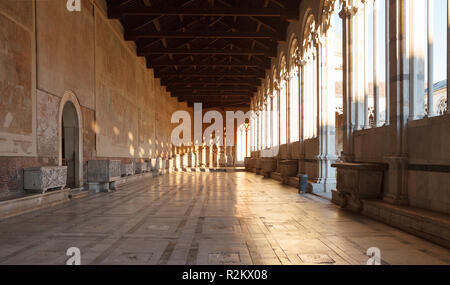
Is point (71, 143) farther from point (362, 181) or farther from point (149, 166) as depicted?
point (149, 166)

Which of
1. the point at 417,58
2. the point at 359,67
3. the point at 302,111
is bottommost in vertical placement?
the point at 302,111

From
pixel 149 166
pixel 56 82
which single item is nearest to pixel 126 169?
pixel 149 166

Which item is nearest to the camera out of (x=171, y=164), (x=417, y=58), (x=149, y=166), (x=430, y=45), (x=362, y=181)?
(x=430, y=45)

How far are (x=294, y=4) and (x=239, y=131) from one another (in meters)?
32.6

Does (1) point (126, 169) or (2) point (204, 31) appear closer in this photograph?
(1) point (126, 169)

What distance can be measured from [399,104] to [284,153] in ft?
41.9

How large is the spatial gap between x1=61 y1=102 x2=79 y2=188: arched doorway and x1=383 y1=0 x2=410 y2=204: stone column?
1055 cm

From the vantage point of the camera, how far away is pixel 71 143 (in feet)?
41.8

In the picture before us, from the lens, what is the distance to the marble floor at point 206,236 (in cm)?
473

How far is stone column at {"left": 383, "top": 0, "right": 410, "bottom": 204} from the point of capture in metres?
7.11

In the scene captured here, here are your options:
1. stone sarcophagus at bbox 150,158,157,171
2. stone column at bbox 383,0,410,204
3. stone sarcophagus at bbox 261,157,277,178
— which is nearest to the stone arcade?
stone column at bbox 383,0,410,204

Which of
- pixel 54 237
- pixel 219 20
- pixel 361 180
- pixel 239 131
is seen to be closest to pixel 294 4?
pixel 219 20

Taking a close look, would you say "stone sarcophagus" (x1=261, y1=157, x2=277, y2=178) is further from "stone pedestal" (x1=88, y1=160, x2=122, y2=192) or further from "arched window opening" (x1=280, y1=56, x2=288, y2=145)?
"stone pedestal" (x1=88, y1=160, x2=122, y2=192)

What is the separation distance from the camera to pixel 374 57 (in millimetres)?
8867
